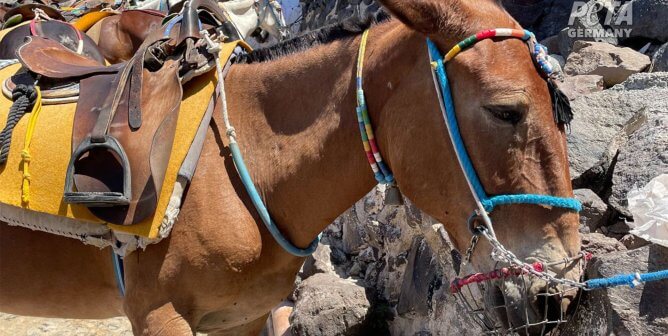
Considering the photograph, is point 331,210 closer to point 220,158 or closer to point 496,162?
point 220,158

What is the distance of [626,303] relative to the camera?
6.85ft

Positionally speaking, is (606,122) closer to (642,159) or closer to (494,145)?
(642,159)

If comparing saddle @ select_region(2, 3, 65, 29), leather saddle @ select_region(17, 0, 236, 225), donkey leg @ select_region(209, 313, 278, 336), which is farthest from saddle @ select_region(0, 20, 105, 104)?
donkey leg @ select_region(209, 313, 278, 336)

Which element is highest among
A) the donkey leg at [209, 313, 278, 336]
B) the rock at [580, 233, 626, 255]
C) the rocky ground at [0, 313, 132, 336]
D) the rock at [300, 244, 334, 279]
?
the rock at [580, 233, 626, 255]

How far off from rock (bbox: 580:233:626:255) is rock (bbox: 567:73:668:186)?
0.60 meters

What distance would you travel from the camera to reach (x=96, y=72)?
2.23 m

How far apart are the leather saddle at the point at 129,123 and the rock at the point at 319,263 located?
2.80m

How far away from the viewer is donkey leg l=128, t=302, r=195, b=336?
1952 millimetres

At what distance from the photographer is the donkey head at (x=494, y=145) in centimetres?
156

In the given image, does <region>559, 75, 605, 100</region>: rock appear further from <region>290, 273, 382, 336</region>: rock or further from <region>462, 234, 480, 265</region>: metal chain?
<region>462, 234, 480, 265</region>: metal chain

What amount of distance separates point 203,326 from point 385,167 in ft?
2.92

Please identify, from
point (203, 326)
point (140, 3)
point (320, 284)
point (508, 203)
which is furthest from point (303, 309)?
point (140, 3)

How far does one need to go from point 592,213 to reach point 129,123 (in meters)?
2.10

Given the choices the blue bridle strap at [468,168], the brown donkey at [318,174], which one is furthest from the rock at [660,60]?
the blue bridle strap at [468,168]
